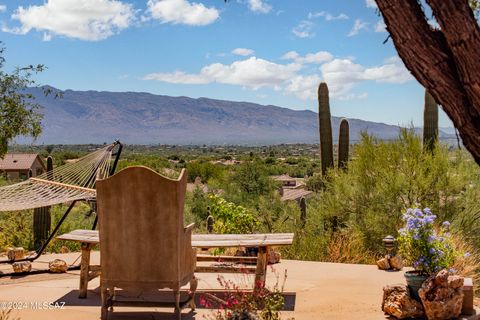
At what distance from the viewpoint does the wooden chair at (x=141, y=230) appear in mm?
4285

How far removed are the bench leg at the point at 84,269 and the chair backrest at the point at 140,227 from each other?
87 centimetres

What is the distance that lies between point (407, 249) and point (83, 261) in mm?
2627

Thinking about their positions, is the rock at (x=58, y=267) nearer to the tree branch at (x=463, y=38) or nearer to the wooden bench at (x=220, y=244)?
the wooden bench at (x=220, y=244)

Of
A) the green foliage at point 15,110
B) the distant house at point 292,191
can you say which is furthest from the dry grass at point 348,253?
the distant house at point 292,191

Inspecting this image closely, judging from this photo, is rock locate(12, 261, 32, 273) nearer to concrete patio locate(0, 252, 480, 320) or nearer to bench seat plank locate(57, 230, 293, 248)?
concrete patio locate(0, 252, 480, 320)

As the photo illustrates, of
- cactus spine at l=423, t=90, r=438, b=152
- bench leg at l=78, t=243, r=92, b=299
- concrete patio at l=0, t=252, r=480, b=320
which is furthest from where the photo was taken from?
cactus spine at l=423, t=90, r=438, b=152

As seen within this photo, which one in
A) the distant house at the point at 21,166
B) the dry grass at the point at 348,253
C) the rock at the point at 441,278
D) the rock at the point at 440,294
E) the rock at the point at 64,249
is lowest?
the distant house at the point at 21,166

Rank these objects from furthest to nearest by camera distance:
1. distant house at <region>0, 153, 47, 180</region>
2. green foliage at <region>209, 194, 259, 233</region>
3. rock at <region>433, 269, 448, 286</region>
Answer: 1. distant house at <region>0, 153, 47, 180</region>
2. green foliage at <region>209, 194, 259, 233</region>
3. rock at <region>433, 269, 448, 286</region>

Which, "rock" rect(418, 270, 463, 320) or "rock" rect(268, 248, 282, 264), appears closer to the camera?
"rock" rect(418, 270, 463, 320)

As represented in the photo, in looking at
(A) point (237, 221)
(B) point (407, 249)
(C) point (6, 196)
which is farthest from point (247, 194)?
(B) point (407, 249)

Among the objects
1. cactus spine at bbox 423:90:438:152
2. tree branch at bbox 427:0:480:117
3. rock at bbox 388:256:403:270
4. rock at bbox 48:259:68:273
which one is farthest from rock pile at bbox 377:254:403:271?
tree branch at bbox 427:0:480:117

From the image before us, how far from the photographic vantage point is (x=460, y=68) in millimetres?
2637

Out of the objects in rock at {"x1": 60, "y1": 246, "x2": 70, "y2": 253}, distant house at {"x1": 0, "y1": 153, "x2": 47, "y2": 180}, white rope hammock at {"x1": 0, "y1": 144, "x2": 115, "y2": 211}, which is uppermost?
white rope hammock at {"x1": 0, "y1": 144, "x2": 115, "y2": 211}

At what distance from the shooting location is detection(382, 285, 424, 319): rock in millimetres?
4590
